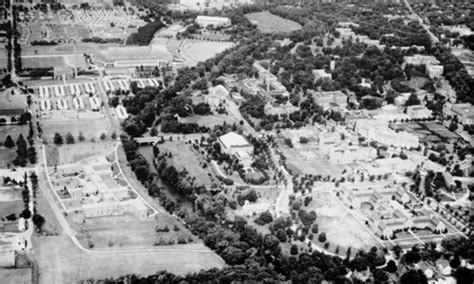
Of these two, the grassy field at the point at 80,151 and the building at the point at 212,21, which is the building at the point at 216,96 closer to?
the grassy field at the point at 80,151

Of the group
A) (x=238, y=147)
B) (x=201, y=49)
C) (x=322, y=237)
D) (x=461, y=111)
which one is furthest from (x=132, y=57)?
(x=322, y=237)

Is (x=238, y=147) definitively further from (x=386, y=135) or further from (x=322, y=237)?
(x=322, y=237)

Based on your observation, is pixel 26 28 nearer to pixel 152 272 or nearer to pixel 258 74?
pixel 258 74

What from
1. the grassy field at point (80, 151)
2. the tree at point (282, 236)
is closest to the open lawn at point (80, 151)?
the grassy field at point (80, 151)

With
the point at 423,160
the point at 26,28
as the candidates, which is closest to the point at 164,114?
the point at 423,160

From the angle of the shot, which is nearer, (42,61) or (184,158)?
(184,158)

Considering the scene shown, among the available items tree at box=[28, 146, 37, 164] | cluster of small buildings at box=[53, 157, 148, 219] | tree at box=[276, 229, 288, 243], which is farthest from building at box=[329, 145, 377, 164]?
tree at box=[28, 146, 37, 164]
